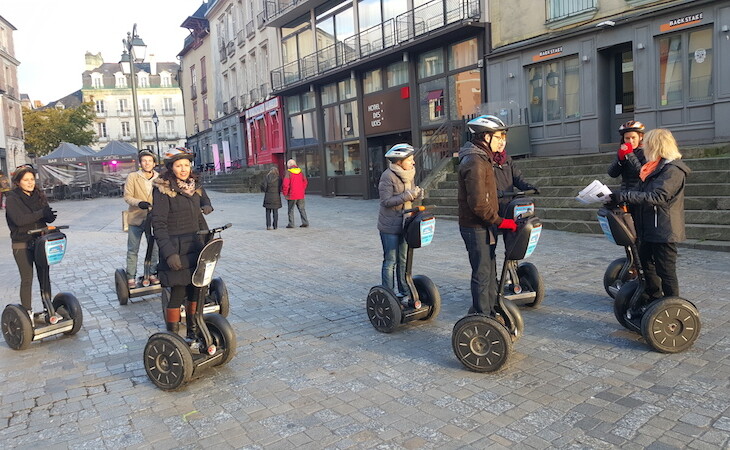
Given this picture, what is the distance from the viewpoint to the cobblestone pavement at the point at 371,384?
3336 millimetres

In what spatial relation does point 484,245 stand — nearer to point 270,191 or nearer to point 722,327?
point 722,327

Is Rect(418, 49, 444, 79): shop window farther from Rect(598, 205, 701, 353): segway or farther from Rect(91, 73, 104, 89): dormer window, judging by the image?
Rect(91, 73, 104, 89): dormer window

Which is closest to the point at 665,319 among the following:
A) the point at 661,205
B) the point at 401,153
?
the point at 661,205

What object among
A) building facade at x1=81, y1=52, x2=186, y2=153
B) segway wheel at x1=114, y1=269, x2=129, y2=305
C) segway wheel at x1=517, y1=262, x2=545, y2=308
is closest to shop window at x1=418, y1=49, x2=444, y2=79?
segway wheel at x1=517, y1=262, x2=545, y2=308

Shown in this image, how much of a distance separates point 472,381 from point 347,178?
19.4m

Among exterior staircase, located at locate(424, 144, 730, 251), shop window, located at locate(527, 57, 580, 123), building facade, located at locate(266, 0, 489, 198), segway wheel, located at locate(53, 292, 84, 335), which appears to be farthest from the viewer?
building facade, located at locate(266, 0, 489, 198)

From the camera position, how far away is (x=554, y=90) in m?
14.7

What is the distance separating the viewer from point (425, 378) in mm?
4156

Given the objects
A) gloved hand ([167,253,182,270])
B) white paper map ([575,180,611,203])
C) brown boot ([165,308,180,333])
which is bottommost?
brown boot ([165,308,180,333])

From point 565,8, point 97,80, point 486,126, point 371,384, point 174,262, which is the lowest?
point 371,384

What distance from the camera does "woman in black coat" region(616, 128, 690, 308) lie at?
4316mm

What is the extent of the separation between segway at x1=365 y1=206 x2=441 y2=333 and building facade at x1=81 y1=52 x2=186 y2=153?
75.9 meters

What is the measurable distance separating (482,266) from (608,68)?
450 inches

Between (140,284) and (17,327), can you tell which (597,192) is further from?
(140,284)
